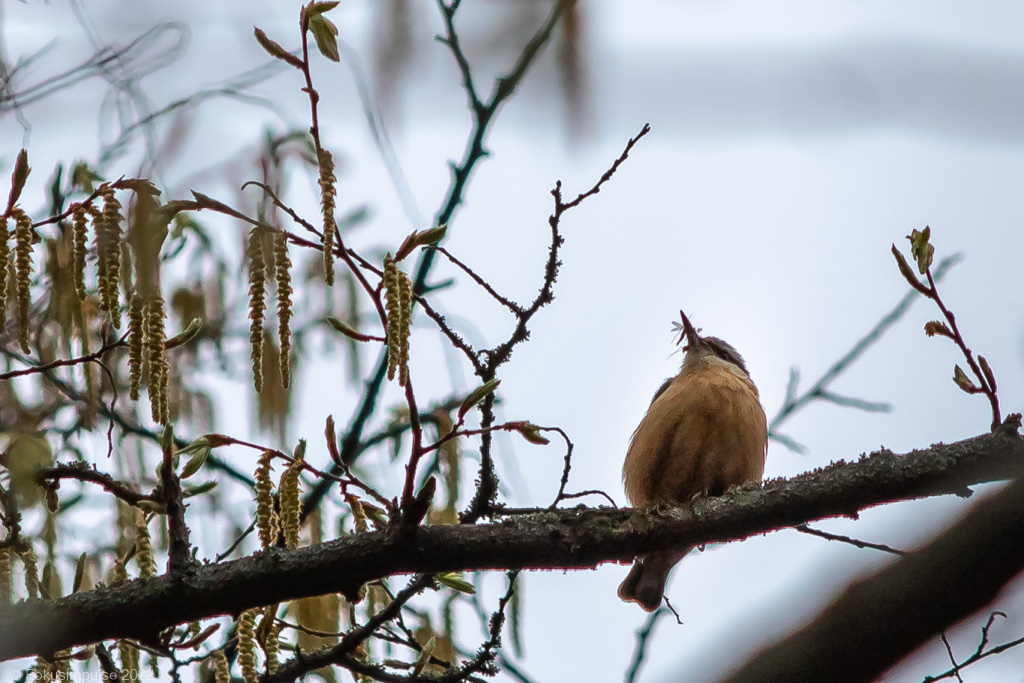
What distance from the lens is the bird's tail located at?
15.0ft

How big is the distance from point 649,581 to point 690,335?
1716 mm

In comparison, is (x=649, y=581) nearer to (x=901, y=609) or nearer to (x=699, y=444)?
(x=699, y=444)

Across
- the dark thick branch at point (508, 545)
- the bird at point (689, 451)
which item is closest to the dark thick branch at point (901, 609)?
the dark thick branch at point (508, 545)

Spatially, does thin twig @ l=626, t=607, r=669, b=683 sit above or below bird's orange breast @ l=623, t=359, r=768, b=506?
below

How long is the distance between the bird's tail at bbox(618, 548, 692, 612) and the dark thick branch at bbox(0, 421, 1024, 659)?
1501 mm

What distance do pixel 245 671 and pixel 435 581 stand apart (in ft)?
2.14

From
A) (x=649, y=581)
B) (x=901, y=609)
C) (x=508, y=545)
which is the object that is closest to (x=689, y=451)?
(x=649, y=581)

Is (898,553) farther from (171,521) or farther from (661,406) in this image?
(661,406)

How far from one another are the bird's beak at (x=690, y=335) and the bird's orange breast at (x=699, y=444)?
84 centimetres

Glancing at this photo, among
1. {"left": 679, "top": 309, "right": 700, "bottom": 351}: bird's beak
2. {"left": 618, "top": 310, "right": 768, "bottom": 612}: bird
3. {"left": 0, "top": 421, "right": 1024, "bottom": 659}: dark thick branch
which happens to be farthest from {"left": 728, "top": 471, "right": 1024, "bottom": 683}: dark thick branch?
{"left": 679, "top": 309, "right": 700, "bottom": 351}: bird's beak

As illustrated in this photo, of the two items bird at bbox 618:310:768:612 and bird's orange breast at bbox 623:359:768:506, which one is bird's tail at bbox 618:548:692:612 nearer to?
bird at bbox 618:310:768:612

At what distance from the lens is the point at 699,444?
464cm

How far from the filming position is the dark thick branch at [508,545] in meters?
2.64

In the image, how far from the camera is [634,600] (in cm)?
462
